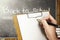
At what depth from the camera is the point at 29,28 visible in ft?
3.44

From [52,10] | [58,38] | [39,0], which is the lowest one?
[58,38]

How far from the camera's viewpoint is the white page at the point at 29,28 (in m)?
1.02

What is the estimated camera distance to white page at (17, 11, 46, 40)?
3.35 feet

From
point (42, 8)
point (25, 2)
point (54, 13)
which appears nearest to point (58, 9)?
point (54, 13)

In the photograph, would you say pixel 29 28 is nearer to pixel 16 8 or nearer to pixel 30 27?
pixel 30 27

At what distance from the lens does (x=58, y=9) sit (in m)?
1.30

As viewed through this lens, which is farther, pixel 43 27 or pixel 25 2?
pixel 25 2

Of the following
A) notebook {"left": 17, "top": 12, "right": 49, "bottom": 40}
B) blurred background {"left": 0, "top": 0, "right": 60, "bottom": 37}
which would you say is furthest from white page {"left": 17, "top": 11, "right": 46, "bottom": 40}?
blurred background {"left": 0, "top": 0, "right": 60, "bottom": 37}

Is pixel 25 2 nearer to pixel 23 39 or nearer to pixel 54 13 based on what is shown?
pixel 54 13

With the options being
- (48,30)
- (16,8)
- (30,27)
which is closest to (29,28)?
(30,27)

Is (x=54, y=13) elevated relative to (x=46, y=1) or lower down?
lower down

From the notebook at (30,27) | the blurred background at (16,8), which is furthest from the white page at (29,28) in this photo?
the blurred background at (16,8)

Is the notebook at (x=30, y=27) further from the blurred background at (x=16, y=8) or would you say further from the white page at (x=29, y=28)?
the blurred background at (x=16, y=8)

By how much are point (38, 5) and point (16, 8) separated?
218 millimetres
